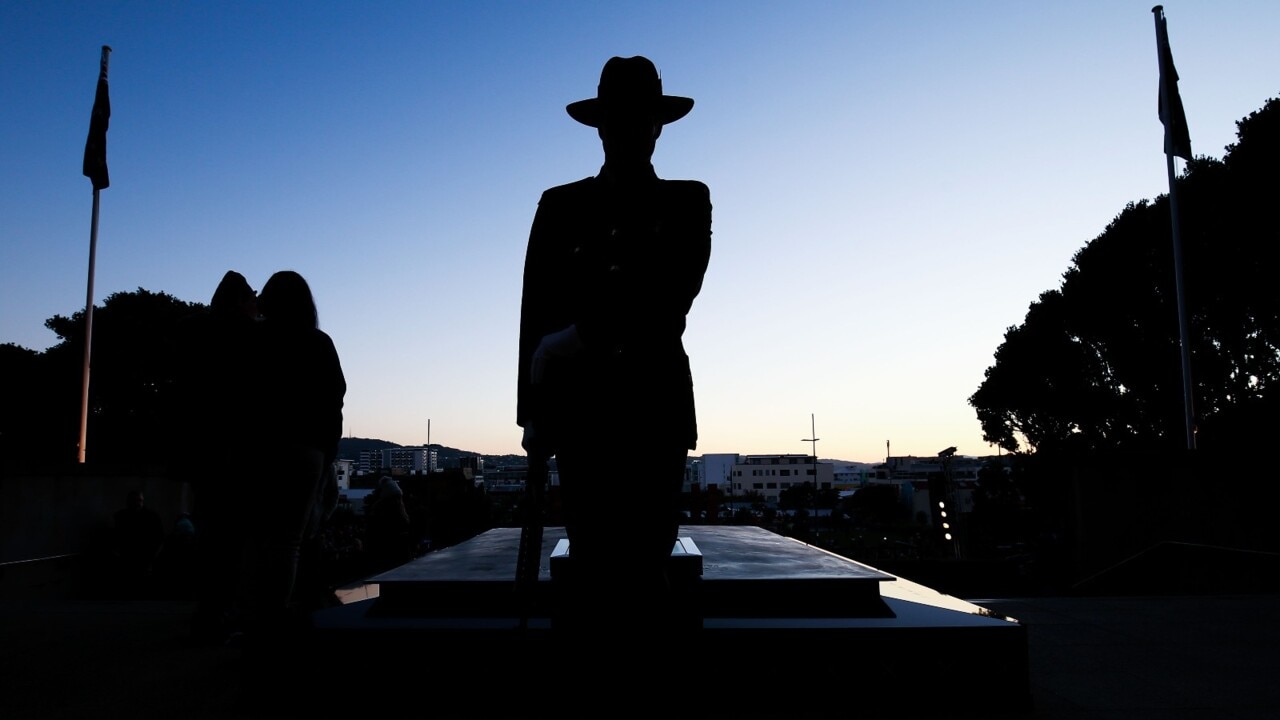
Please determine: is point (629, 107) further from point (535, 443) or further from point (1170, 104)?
point (1170, 104)

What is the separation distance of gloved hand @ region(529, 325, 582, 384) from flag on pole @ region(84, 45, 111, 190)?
1623 cm

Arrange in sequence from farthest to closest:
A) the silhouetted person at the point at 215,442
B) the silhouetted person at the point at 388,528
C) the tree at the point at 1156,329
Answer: the tree at the point at 1156,329 < the silhouetted person at the point at 388,528 < the silhouetted person at the point at 215,442

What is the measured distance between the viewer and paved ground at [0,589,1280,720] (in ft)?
10.9

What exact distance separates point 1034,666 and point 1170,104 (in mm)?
14716

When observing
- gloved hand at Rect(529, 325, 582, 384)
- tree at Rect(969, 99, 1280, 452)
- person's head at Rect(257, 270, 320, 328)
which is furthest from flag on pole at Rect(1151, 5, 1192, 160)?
gloved hand at Rect(529, 325, 582, 384)

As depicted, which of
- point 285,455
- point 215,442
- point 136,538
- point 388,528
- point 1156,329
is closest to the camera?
point 285,455

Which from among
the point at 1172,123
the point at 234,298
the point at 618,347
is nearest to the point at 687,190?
the point at 618,347

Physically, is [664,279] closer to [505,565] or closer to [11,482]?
[505,565]

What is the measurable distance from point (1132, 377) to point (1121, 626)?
2873 cm

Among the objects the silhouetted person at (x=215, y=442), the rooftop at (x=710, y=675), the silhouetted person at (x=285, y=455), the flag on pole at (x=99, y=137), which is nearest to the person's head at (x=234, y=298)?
the silhouetted person at (x=215, y=442)

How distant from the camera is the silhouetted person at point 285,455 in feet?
12.4

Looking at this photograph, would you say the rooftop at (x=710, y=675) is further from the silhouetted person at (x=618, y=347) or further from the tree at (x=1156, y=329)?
the tree at (x=1156, y=329)

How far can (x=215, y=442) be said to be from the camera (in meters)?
4.45

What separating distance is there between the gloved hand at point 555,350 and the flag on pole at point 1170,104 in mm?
16898
